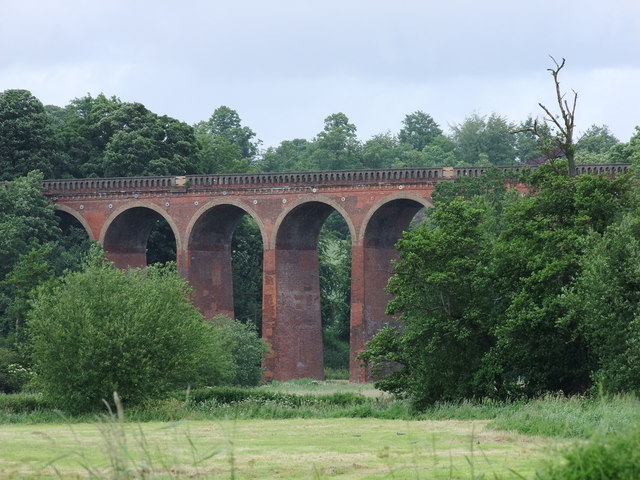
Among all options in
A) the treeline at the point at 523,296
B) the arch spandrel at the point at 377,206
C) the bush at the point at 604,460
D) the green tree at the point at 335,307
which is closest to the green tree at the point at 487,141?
the green tree at the point at 335,307

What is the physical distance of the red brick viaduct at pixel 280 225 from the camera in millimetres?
60500

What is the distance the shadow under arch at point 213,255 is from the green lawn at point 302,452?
3626 cm

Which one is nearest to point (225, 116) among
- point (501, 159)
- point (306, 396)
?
point (501, 159)

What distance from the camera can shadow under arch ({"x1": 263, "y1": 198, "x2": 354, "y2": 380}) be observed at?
6225cm

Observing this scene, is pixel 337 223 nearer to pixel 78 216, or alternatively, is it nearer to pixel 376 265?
pixel 78 216

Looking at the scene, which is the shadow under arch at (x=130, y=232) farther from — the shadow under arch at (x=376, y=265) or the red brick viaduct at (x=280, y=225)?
the shadow under arch at (x=376, y=265)

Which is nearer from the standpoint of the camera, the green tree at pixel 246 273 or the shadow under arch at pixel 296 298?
the shadow under arch at pixel 296 298

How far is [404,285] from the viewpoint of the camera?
3759 centimetres

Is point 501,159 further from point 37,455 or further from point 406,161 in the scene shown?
point 37,455

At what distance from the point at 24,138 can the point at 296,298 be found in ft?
62.9

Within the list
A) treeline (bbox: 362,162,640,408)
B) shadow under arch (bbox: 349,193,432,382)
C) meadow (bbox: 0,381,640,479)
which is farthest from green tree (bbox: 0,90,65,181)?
treeline (bbox: 362,162,640,408)

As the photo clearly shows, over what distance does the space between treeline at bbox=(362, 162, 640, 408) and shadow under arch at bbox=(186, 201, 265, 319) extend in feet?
91.3

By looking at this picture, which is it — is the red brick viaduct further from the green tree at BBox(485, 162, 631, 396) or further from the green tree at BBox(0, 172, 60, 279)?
the green tree at BBox(485, 162, 631, 396)

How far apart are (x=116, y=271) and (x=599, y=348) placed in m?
16.6
